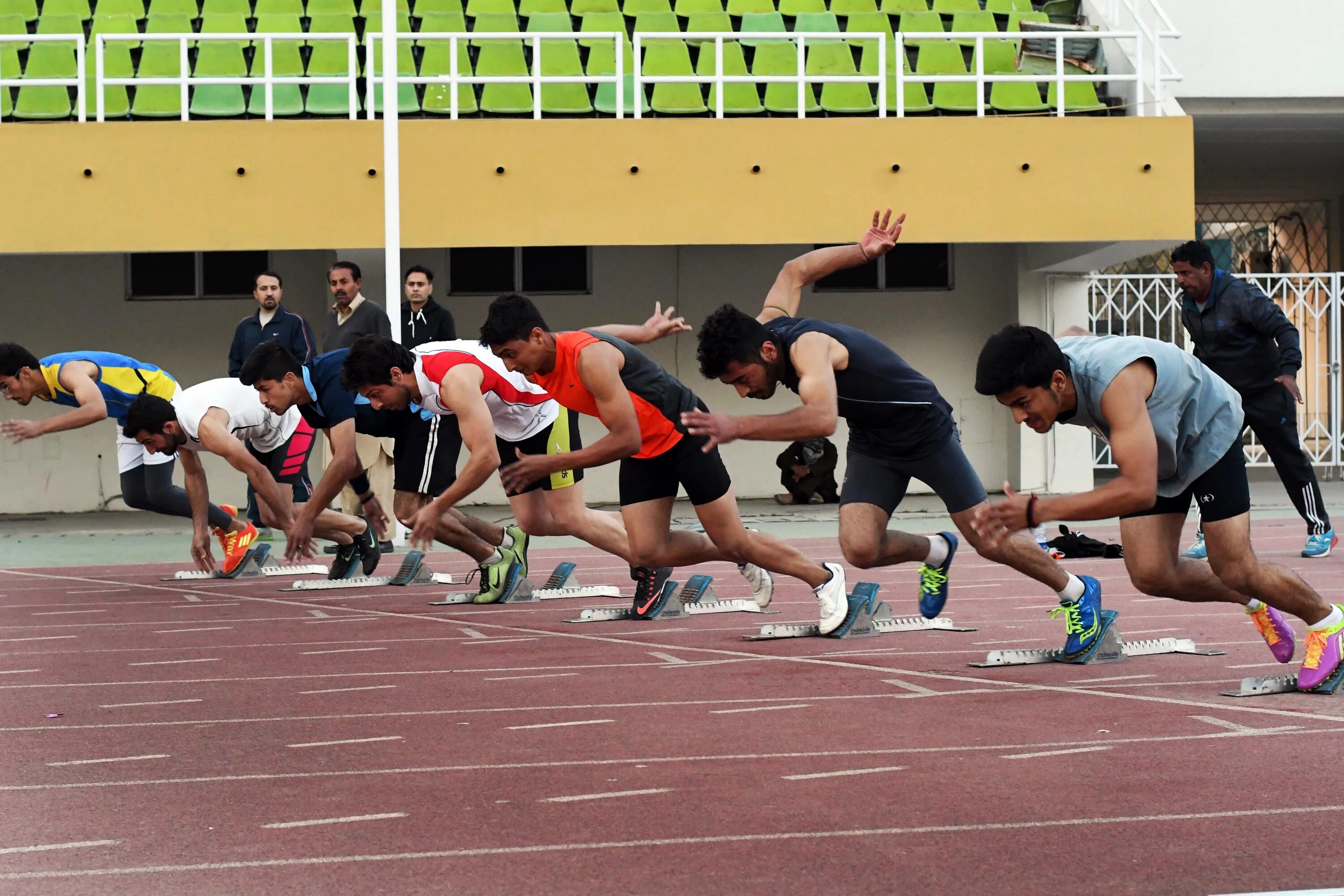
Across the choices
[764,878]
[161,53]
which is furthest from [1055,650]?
[161,53]

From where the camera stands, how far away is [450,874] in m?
3.50

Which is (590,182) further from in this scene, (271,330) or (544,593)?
(544,593)

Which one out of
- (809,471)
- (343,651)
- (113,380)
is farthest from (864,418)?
(809,471)

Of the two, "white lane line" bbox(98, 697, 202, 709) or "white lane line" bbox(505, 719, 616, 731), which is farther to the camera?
"white lane line" bbox(98, 697, 202, 709)

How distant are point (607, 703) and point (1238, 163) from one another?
18.5m

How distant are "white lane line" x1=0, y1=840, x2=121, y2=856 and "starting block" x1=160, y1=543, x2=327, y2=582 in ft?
21.0

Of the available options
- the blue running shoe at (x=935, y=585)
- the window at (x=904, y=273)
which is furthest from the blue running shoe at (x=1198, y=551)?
the window at (x=904, y=273)

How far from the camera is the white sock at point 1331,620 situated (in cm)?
529

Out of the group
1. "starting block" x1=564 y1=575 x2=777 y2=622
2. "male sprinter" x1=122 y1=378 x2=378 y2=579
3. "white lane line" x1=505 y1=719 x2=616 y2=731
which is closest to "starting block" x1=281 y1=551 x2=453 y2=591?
"male sprinter" x1=122 y1=378 x2=378 y2=579

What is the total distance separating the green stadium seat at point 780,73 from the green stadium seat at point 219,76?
16.3 feet

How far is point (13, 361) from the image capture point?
9.02 metres

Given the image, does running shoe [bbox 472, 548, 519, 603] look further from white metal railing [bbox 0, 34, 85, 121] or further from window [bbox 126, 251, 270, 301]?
window [bbox 126, 251, 270, 301]

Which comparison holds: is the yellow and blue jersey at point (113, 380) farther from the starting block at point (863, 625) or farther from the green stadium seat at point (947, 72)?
the green stadium seat at point (947, 72)

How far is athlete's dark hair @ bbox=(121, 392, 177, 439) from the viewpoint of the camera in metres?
8.77
